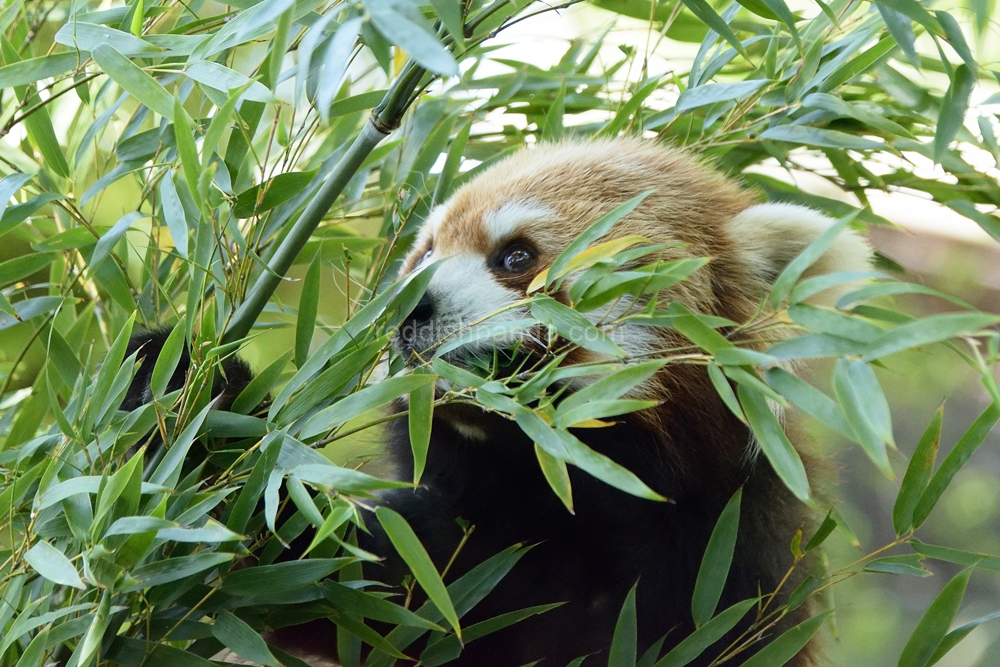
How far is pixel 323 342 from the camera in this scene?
141 centimetres

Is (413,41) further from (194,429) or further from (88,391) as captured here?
(88,391)

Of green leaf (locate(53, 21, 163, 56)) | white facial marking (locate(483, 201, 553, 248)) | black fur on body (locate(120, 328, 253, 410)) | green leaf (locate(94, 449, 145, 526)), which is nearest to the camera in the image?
green leaf (locate(94, 449, 145, 526))

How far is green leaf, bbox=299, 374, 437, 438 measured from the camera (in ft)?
3.76

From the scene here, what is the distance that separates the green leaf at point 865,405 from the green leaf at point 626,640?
0.59m

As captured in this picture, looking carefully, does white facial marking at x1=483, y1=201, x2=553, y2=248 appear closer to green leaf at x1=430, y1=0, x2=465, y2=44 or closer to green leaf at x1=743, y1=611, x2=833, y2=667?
green leaf at x1=430, y1=0, x2=465, y2=44

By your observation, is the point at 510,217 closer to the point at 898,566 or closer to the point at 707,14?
the point at 707,14

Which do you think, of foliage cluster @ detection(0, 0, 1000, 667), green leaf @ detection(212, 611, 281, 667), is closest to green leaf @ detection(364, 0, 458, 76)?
foliage cluster @ detection(0, 0, 1000, 667)

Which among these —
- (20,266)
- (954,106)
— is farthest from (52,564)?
(954,106)

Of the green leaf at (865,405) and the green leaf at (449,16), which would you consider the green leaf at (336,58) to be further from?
the green leaf at (865,405)

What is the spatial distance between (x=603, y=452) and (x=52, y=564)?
1.00 meters

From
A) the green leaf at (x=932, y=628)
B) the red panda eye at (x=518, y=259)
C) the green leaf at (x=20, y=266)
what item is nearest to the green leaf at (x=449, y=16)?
the red panda eye at (x=518, y=259)

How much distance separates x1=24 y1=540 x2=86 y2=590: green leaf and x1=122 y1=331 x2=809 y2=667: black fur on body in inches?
16.1

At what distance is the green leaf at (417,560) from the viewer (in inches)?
43.8

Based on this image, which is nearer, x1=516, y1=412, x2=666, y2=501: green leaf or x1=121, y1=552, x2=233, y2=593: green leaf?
x1=516, y1=412, x2=666, y2=501: green leaf
